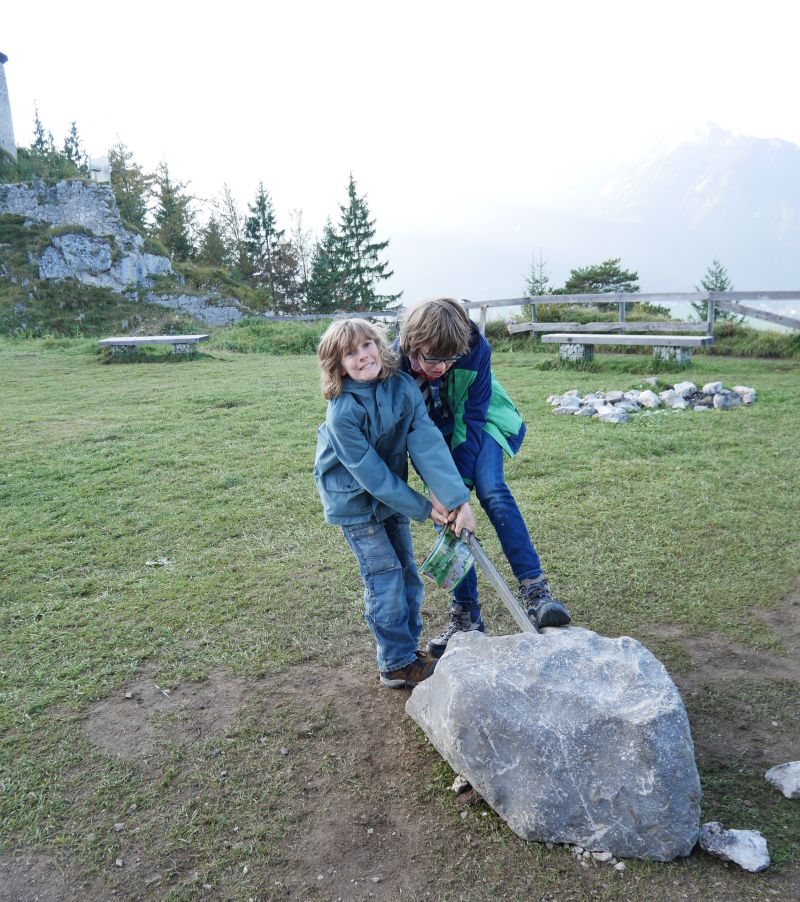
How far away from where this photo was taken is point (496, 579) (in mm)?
3100

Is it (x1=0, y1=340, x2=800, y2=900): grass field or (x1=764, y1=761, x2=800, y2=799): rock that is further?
(x1=764, y1=761, x2=800, y2=799): rock

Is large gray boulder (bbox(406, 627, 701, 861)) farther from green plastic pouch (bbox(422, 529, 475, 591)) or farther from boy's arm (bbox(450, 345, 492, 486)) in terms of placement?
boy's arm (bbox(450, 345, 492, 486))

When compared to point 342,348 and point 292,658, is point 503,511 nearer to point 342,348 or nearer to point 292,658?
point 342,348

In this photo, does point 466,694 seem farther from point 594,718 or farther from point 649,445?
point 649,445

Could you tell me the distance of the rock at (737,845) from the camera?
90.9 inches

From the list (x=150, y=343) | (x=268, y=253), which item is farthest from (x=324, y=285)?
(x=150, y=343)

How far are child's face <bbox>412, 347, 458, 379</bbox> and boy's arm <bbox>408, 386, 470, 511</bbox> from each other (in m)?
0.13

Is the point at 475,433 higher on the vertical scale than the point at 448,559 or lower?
higher

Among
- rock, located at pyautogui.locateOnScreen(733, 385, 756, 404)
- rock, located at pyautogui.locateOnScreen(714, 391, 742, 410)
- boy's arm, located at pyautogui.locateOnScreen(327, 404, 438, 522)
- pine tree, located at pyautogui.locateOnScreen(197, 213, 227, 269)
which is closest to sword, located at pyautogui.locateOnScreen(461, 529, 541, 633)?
boy's arm, located at pyautogui.locateOnScreen(327, 404, 438, 522)

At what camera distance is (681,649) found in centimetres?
367

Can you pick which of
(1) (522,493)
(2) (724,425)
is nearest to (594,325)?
(2) (724,425)

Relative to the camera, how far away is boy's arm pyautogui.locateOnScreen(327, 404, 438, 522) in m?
3.02

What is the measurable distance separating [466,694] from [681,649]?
1576 mm

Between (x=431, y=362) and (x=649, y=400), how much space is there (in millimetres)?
6617
